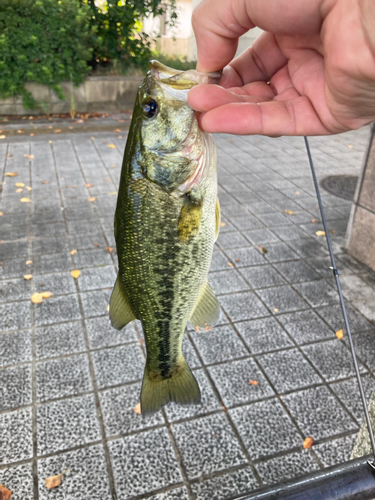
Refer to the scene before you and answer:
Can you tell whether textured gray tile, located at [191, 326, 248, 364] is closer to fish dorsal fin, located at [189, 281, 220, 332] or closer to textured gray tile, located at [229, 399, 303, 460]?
textured gray tile, located at [229, 399, 303, 460]

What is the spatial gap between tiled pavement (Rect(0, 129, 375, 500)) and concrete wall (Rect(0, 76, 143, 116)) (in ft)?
19.0

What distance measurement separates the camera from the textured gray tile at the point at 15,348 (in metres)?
3.71

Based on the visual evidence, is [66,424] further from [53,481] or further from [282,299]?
[282,299]

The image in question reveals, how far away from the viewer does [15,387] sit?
136 inches

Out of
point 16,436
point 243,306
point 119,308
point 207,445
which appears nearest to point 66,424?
point 16,436

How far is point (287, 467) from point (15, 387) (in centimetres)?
229

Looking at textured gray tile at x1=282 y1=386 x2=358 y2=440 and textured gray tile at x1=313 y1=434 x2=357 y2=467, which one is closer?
textured gray tile at x1=313 y1=434 x2=357 y2=467

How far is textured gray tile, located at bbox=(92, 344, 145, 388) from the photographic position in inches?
141

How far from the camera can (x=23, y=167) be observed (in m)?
7.96

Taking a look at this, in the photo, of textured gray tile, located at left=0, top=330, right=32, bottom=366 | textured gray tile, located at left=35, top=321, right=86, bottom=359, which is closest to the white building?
textured gray tile, located at left=35, top=321, right=86, bottom=359

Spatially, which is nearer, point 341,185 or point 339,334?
point 339,334

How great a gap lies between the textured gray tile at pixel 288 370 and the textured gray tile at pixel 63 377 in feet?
5.34

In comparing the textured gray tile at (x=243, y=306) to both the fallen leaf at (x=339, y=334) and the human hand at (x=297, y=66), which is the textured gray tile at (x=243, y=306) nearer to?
the fallen leaf at (x=339, y=334)

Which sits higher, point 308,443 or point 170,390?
point 170,390
